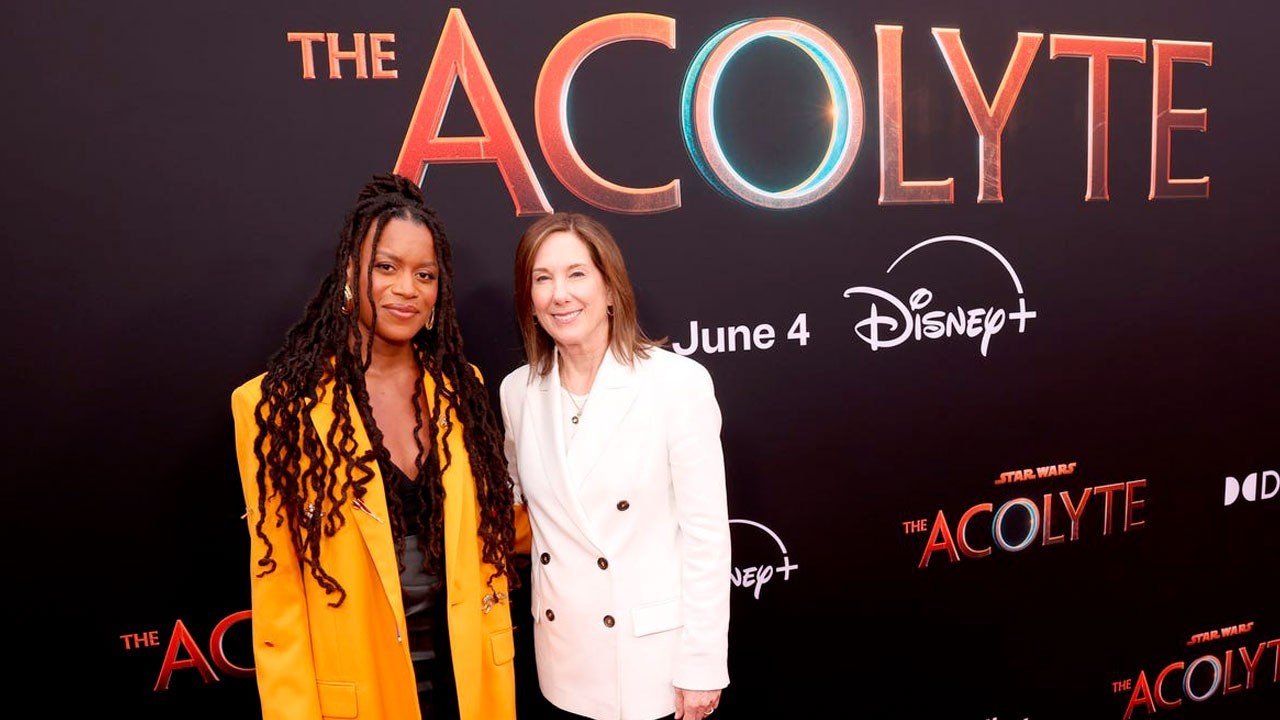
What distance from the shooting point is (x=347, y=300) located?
1767mm

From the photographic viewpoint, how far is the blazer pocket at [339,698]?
5.61ft

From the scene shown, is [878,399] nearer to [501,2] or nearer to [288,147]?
[501,2]

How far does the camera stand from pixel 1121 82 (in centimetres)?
271

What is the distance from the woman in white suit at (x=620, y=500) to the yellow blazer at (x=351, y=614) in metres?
0.21

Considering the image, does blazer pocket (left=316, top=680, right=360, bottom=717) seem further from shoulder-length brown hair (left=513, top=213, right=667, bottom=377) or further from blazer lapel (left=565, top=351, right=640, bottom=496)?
shoulder-length brown hair (left=513, top=213, right=667, bottom=377)

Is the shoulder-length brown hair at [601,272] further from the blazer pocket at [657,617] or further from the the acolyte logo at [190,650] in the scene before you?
the the acolyte logo at [190,650]

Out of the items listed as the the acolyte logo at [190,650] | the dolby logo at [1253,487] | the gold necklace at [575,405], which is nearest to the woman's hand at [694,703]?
the gold necklace at [575,405]

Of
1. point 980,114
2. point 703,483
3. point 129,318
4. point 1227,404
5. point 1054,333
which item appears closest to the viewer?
point 703,483

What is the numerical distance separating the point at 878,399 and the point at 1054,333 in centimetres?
68

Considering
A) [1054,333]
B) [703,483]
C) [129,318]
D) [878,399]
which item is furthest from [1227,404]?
[129,318]

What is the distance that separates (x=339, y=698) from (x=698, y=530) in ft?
2.69

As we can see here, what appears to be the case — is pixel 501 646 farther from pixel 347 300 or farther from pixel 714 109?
pixel 714 109

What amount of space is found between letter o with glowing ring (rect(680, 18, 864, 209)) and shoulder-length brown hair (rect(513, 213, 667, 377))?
0.64m

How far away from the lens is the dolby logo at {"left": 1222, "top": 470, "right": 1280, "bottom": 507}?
10.0 ft
